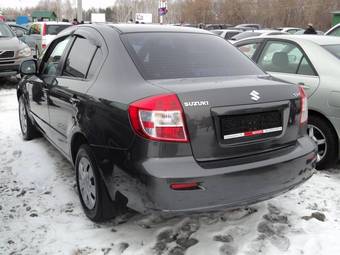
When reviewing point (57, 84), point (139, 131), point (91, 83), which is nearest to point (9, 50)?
point (57, 84)

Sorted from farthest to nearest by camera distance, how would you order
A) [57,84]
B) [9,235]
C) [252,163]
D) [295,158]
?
[57,84] < [9,235] < [295,158] < [252,163]

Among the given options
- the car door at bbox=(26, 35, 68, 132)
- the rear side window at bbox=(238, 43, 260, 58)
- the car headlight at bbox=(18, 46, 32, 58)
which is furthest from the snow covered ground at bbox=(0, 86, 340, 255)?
the car headlight at bbox=(18, 46, 32, 58)

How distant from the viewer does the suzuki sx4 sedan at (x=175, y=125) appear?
2.69 metres

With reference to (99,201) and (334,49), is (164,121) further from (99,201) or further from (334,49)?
(334,49)

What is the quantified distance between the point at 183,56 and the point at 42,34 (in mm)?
13166

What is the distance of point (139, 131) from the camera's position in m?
2.72

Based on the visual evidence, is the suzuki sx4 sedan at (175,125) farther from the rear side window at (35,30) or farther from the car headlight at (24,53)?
the rear side window at (35,30)

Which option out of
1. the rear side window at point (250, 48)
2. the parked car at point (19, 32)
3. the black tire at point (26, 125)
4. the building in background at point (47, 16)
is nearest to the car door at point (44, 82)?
Answer: the black tire at point (26, 125)

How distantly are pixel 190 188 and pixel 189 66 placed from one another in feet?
3.71

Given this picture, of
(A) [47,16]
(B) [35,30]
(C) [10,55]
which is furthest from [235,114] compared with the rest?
(A) [47,16]

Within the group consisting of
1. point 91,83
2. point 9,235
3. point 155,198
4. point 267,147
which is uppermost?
point 91,83

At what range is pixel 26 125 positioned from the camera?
5.88m

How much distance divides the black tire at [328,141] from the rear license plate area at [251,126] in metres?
1.77

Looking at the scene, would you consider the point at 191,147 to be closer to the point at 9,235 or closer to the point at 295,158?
the point at 295,158
